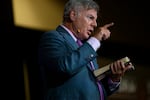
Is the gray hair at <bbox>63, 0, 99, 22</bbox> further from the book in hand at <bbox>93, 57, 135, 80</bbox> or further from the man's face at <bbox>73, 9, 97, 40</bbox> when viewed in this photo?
the book in hand at <bbox>93, 57, 135, 80</bbox>

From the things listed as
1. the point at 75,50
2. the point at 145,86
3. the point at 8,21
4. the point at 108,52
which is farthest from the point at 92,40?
the point at 145,86

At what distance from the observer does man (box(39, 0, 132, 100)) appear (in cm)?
133

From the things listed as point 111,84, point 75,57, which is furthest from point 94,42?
point 111,84

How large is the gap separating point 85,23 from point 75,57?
5.6 inches

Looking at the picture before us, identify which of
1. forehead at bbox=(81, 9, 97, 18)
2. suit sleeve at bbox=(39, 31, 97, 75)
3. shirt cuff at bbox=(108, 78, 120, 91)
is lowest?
shirt cuff at bbox=(108, 78, 120, 91)

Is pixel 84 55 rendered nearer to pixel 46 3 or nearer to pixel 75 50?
pixel 75 50

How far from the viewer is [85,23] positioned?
55.6 inches

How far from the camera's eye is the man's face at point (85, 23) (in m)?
1.41

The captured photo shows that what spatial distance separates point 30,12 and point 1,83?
447 mm

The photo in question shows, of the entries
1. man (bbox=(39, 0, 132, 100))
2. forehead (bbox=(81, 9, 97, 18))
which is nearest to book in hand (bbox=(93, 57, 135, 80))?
man (bbox=(39, 0, 132, 100))

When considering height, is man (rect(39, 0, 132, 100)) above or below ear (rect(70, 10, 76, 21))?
below

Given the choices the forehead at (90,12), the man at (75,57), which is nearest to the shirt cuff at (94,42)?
the man at (75,57)

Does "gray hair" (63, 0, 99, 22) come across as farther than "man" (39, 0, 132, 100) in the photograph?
Yes

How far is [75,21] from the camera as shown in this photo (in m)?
1.43
